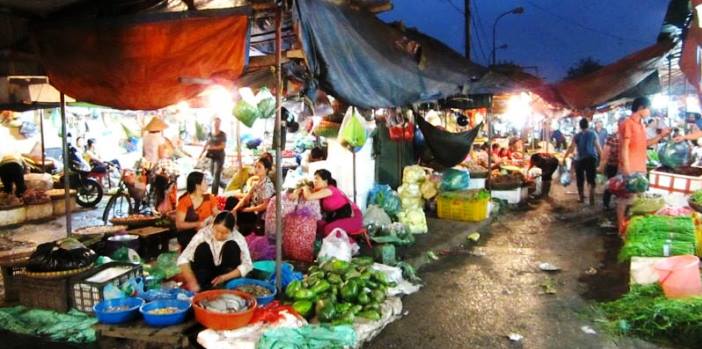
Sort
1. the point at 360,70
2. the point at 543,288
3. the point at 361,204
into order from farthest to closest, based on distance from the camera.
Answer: the point at 361,204 < the point at 543,288 < the point at 360,70

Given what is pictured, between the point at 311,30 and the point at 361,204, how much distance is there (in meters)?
5.38

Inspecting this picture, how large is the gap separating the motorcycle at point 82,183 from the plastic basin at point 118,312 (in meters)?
9.33

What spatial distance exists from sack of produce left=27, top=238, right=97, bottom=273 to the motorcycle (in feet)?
26.9

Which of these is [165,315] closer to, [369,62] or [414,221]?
[369,62]

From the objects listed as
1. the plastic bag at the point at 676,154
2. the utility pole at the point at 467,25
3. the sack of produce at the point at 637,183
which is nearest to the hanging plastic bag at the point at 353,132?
the sack of produce at the point at 637,183

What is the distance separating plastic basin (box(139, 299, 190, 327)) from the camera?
15.3 ft

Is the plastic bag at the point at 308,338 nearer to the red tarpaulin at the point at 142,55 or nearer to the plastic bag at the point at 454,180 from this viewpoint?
the red tarpaulin at the point at 142,55

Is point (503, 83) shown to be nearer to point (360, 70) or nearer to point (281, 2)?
point (360, 70)

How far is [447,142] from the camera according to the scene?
11.5 meters

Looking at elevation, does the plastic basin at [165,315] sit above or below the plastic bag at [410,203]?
below

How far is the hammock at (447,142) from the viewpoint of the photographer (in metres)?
11.5

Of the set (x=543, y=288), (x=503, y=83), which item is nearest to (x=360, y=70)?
(x=543, y=288)

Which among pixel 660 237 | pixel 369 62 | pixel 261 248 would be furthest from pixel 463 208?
pixel 369 62

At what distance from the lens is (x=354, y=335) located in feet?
15.6
